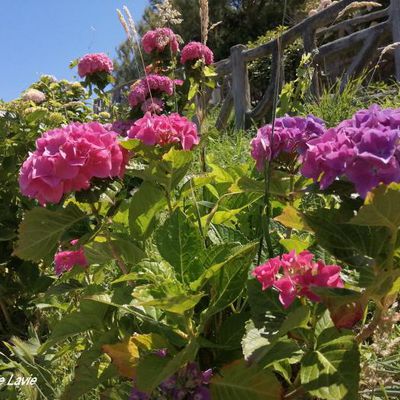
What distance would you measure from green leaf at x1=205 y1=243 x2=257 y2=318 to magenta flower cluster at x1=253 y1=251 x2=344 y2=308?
0.05 meters

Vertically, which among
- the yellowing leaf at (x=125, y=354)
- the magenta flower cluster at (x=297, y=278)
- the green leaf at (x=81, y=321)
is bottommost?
the yellowing leaf at (x=125, y=354)

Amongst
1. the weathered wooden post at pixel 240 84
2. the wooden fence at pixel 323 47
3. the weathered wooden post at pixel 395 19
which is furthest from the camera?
the weathered wooden post at pixel 240 84

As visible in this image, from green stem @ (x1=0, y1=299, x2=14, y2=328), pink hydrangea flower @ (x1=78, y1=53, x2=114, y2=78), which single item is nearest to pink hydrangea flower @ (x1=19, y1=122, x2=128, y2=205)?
green stem @ (x1=0, y1=299, x2=14, y2=328)

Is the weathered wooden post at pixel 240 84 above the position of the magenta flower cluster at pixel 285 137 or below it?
below

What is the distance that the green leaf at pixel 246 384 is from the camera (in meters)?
1.11

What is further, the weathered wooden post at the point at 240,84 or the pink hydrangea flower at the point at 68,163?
the weathered wooden post at the point at 240,84

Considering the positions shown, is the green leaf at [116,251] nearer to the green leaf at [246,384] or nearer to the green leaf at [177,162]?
the green leaf at [177,162]

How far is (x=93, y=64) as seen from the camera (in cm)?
343

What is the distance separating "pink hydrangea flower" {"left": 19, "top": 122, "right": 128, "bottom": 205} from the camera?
1.21 meters

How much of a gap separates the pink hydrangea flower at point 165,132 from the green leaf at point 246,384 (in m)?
0.57

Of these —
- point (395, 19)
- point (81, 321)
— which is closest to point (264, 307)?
point (81, 321)

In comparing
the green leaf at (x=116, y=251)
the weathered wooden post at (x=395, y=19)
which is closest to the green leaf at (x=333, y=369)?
the green leaf at (x=116, y=251)

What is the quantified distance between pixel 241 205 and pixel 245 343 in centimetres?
67

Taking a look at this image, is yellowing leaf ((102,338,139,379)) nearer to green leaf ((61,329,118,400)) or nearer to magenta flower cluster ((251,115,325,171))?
green leaf ((61,329,118,400))
